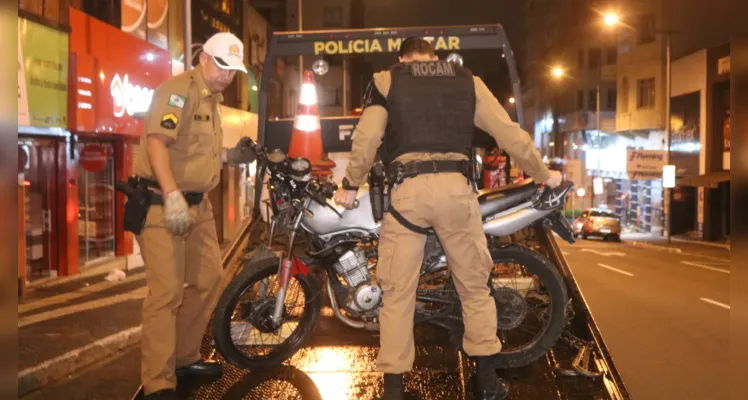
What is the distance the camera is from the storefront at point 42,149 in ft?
34.9

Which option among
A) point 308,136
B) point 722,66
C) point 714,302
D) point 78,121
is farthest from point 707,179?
point 308,136

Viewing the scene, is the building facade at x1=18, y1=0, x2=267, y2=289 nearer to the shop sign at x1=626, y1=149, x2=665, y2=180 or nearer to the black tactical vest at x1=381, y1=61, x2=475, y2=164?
the black tactical vest at x1=381, y1=61, x2=475, y2=164

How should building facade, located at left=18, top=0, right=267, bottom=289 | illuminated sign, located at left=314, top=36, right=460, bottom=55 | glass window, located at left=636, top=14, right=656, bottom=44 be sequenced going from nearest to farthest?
illuminated sign, located at left=314, top=36, right=460, bottom=55 → building facade, located at left=18, top=0, right=267, bottom=289 → glass window, located at left=636, top=14, right=656, bottom=44

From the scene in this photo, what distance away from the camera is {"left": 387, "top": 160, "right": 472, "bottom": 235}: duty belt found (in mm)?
3754

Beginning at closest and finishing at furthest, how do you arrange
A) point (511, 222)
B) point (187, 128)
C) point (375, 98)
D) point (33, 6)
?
point (375, 98) → point (187, 128) → point (511, 222) → point (33, 6)

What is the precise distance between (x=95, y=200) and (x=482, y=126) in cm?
1201

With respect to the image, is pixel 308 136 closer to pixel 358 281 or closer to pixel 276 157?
pixel 276 157

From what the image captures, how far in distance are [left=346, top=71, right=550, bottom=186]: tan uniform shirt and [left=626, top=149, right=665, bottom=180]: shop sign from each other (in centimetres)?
3220

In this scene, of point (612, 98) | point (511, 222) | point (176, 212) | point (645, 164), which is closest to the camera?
point (176, 212)

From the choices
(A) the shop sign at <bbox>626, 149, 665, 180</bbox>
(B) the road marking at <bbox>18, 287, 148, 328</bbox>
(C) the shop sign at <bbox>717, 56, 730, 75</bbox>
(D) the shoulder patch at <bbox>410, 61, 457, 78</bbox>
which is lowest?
(B) the road marking at <bbox>18, 287, 148, 328</bbox>

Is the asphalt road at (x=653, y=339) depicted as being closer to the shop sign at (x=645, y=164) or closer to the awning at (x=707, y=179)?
the awning at (x=707, y=179)

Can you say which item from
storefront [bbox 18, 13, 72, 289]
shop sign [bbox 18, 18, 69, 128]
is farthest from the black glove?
storefront [bbox 18, 13, 72, 289]

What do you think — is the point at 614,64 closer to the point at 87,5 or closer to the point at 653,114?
the point at 653,114

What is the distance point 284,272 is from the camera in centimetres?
419
